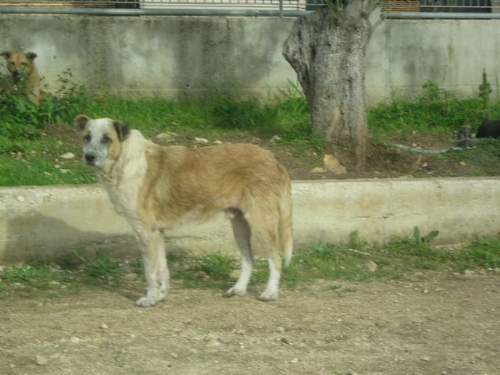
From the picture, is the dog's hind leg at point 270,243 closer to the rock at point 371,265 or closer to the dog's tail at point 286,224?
the dog's tail at point 286,224

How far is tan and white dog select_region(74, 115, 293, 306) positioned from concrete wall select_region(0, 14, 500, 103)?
198 inches

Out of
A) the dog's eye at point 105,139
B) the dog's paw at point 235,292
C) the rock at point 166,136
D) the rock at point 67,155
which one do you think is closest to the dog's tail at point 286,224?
the dog's paw at point 235,292

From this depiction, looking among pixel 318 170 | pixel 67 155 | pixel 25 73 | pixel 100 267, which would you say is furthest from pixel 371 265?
pixel 25 73

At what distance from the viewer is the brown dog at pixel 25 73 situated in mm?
10633

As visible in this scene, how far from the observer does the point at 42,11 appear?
11633 millimetres

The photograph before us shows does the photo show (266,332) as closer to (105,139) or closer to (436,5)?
(105,139)

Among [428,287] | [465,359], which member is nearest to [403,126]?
[428,287]

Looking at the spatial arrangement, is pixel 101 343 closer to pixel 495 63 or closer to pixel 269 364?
pixel 269 364

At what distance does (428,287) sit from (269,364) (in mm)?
2234

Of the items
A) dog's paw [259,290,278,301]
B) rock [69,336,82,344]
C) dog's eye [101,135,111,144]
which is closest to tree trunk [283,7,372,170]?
dog's paw [259,290,278,301]

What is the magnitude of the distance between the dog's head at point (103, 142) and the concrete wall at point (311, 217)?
120 centimetres

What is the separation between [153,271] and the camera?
6934 mm

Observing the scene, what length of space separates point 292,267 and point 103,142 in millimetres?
2106

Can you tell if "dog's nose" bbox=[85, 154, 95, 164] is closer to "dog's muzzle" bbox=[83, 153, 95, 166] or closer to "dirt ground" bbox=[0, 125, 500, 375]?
"dog's muzzle" bbox=[83, 153, 95, 166]
